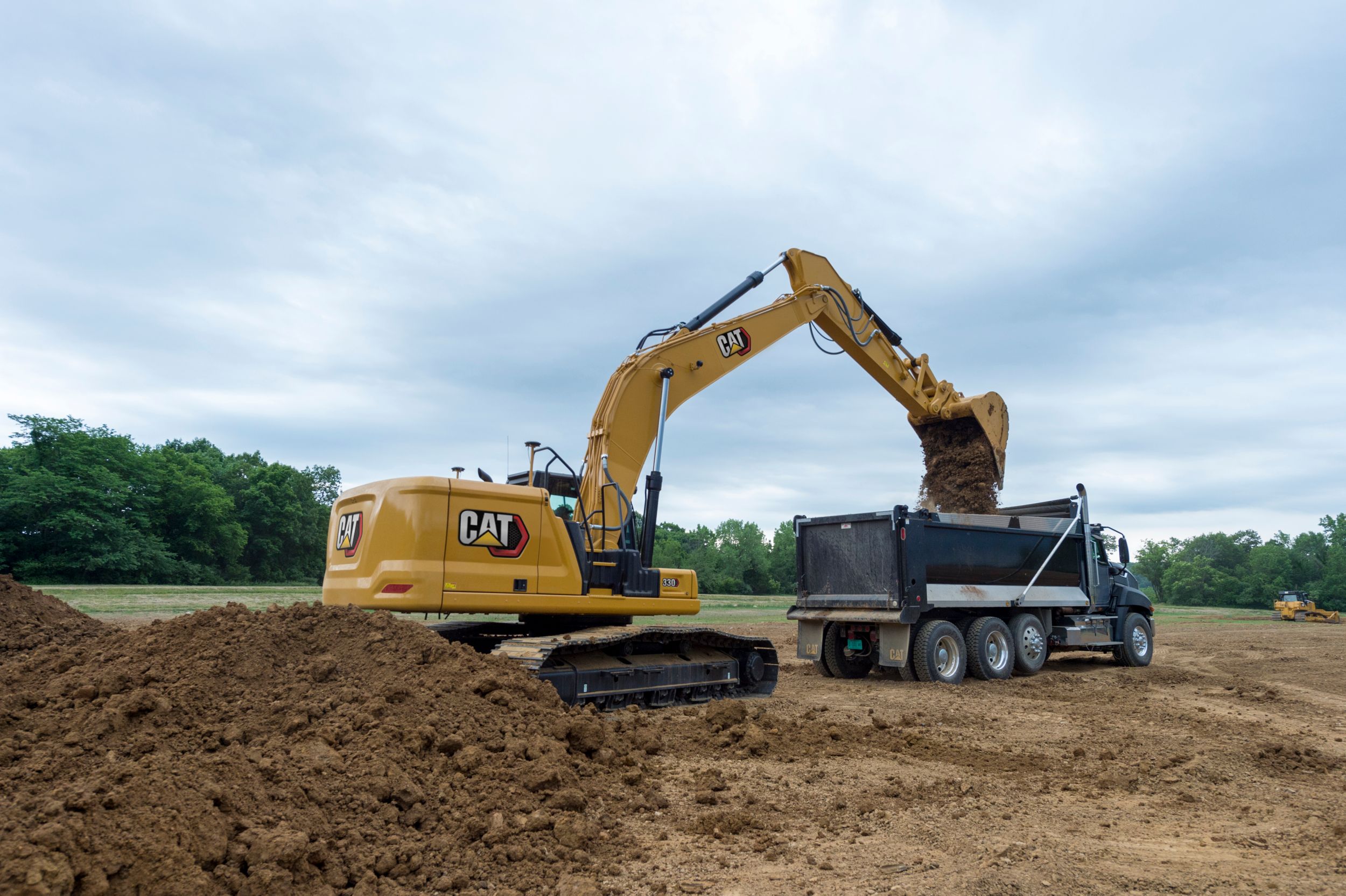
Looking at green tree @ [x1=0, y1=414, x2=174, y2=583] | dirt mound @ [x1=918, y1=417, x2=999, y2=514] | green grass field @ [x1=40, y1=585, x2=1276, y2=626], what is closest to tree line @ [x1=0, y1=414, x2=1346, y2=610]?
green tree @ [x1=0, y1=414, x2=174, y2=583]

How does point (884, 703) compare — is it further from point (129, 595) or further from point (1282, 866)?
point (129, 595)

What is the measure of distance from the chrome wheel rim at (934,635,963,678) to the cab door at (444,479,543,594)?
271 inches

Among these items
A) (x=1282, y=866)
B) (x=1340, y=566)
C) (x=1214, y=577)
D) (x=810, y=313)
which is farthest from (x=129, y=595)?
(x=1340, y=566)

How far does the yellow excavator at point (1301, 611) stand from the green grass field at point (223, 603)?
3.38ft

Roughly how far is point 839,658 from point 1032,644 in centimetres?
316

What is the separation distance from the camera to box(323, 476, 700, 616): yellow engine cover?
7.81 metres

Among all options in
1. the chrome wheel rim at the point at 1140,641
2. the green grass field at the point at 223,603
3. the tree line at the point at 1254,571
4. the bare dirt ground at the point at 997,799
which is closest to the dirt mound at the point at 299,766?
the bare dirt ground at the point at 997,799

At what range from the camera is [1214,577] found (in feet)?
258

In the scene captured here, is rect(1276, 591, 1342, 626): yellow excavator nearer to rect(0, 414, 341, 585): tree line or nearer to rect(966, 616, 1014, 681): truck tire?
rect(966, 616, 1014, 681): truck tire

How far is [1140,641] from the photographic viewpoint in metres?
16.5

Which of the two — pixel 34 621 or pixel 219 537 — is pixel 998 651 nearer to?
pixel 34 621

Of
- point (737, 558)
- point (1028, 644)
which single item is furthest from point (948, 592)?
point (737, 558)

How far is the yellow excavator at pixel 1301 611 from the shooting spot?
3912 centimetres

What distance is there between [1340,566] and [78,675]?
92.2 meters
